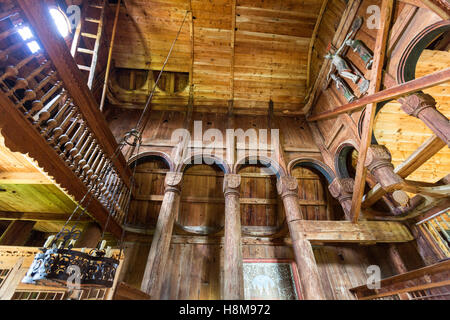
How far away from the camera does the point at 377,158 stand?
3.27 m

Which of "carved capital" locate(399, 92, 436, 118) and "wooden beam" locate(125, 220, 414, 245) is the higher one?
"carved capital" locate(399, 92, 436, 118)

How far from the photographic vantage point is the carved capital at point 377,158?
127 inches

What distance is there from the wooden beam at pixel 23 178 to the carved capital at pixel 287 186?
12.2 feet

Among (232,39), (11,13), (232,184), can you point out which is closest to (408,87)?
(232,184)

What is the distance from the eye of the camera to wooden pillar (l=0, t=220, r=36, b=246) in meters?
3.83

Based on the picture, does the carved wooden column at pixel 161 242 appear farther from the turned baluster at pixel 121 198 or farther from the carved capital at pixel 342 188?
the carved capital at pixel 342 188

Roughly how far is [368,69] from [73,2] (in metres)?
6.00

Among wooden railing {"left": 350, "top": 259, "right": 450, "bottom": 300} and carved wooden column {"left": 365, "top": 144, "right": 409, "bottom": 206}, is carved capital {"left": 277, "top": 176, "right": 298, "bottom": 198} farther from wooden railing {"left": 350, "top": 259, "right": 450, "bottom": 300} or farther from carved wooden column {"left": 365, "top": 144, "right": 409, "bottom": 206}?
wooden railing {"left": 350, "top": 259, "right": 450, "bottom": 300}

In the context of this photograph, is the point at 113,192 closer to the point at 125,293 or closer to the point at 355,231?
the point at 125,293

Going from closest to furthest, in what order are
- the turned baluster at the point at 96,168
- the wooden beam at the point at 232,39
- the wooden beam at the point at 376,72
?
the turned baluster at the point at 96,168 → the wooden beam at the point at 376,72 → the wooden beam at the point at 232,39

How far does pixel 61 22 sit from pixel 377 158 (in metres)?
6.33

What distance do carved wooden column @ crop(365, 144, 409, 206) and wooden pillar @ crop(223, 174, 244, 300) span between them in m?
2.31

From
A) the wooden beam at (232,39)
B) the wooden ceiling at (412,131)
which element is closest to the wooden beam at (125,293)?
the wooden beam at (232,39)

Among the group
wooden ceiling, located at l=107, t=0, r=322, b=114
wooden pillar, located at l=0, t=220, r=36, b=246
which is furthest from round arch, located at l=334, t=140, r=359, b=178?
wooden pillar, located at l=0, t=220, r=36, b=246
